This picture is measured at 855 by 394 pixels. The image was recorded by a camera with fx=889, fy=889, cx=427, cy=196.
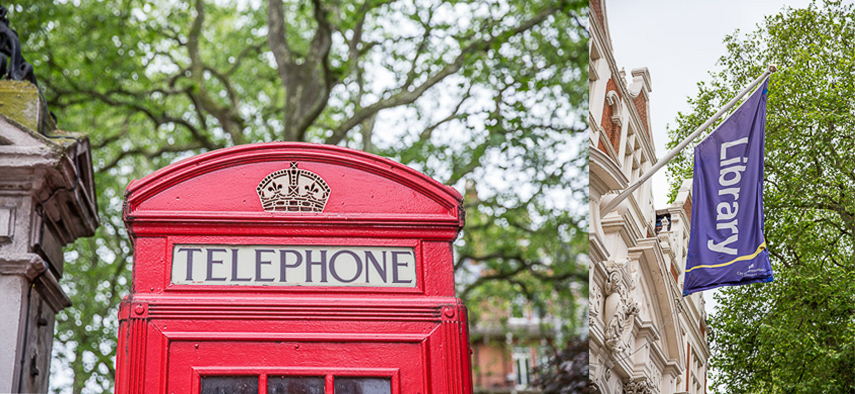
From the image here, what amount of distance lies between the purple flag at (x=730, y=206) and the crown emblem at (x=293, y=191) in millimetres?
2510

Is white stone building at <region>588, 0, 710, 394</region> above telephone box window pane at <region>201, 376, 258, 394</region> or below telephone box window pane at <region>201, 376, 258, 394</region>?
above

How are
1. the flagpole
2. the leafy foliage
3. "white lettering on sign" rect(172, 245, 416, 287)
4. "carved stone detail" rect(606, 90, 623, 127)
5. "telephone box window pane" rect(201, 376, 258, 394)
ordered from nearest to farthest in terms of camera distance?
1. "telephone box window pane" rect(201, 376, 258, 394)
2. "white lettering on sign" rect(172, 245, 416, 287)
3. the flagpole
4. "carved stone detail" rect(606, 90, 623, 127)
5. the leafy foliage

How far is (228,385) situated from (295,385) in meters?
0.20

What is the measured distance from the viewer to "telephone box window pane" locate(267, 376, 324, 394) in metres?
2.76

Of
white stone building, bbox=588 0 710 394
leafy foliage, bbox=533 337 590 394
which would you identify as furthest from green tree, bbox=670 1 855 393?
leafy foliage, bbox=533 337 590 394

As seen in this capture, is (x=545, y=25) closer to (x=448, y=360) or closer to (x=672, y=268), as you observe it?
(x=672, y=268)

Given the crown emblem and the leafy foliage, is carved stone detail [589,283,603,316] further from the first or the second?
the leafy foliage

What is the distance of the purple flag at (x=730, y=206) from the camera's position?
4.56 m

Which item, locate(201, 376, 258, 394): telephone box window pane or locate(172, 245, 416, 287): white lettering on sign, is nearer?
locate(201, 376, 258, 394): telephone box window pane

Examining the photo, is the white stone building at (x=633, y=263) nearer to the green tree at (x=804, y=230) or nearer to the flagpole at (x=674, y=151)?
the flagpole at (x=674, y=151)

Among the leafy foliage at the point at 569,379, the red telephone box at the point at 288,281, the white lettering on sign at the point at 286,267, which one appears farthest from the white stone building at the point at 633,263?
the leafy foliage at the point at 569,379

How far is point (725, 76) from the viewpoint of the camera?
17.1 feet

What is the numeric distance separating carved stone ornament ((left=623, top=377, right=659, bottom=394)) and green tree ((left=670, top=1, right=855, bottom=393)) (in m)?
0.37

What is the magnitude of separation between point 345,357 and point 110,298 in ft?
30.1
